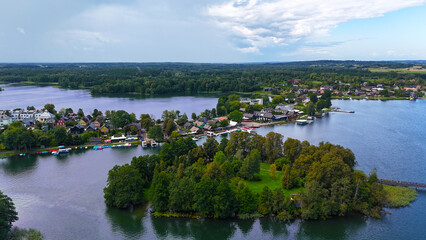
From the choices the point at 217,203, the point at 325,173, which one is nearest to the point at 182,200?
the point at 217,203

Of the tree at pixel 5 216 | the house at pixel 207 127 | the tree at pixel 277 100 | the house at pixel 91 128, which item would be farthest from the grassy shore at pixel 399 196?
the tree at pixel 277 100

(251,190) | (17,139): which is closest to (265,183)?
(251,190)

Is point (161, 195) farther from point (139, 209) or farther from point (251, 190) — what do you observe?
point (251, 190)

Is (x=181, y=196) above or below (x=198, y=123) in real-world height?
below

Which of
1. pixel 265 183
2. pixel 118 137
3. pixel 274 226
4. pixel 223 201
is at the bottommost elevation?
pixel 274 226

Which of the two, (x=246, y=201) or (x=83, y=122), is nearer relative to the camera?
(x=246, y=201)

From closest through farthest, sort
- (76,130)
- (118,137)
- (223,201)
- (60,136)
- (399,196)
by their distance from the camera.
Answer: (223,201) < (399,196) < (60,136) < (118,137) < (76,130)

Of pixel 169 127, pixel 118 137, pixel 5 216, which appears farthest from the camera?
pixel 169 127
